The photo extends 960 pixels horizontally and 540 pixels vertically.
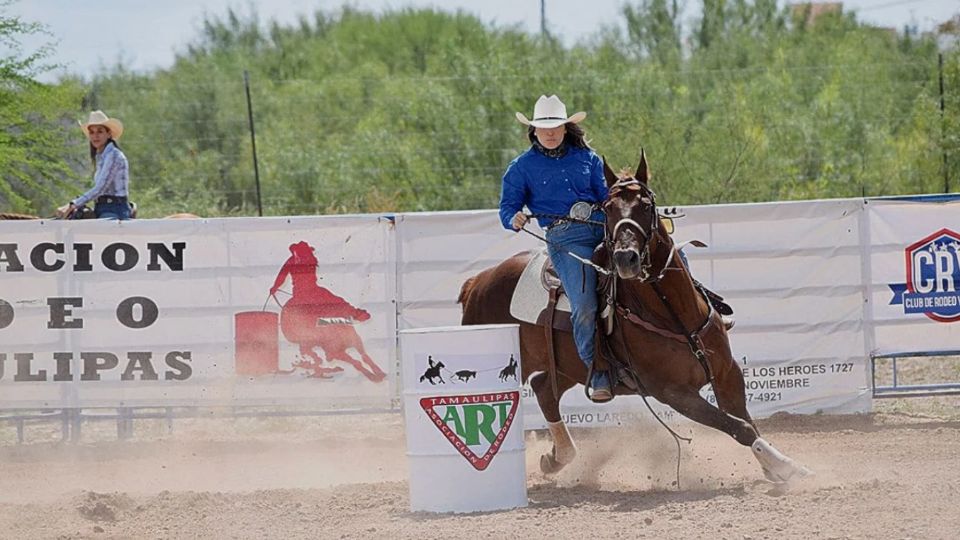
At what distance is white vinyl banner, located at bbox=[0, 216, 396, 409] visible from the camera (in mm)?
12242

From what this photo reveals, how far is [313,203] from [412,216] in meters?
13.0

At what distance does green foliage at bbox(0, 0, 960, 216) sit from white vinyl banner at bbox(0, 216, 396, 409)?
17.7ft

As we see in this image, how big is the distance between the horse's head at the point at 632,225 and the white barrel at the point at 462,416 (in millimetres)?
752

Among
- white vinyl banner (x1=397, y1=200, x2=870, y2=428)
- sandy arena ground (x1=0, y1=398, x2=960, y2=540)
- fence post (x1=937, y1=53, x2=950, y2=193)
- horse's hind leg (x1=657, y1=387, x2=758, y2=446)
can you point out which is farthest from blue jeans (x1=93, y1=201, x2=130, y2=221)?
fence post (x1=937, y1=53, x2=950, y2=193)

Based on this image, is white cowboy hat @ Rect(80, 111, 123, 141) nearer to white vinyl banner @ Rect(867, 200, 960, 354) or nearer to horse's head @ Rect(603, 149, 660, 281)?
horse's head @ Rect(603, 149, 660, 281)

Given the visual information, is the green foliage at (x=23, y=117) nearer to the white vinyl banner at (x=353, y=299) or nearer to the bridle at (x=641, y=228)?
the white vinyl banner at (x=353, y=299)

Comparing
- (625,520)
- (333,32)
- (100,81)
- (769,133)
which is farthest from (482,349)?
(333,32)

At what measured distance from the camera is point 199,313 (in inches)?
485

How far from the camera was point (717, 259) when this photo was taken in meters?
12.2

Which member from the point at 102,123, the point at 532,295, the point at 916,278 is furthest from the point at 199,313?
the point at 916,278

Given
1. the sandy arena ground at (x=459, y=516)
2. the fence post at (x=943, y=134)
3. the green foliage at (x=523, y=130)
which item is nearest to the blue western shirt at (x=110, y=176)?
the sandy arena ground at (x=459, y=516)

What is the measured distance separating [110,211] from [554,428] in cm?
546

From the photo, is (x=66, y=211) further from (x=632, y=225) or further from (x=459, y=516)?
(x=632, y=225)

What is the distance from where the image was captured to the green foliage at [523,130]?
70.4ft
